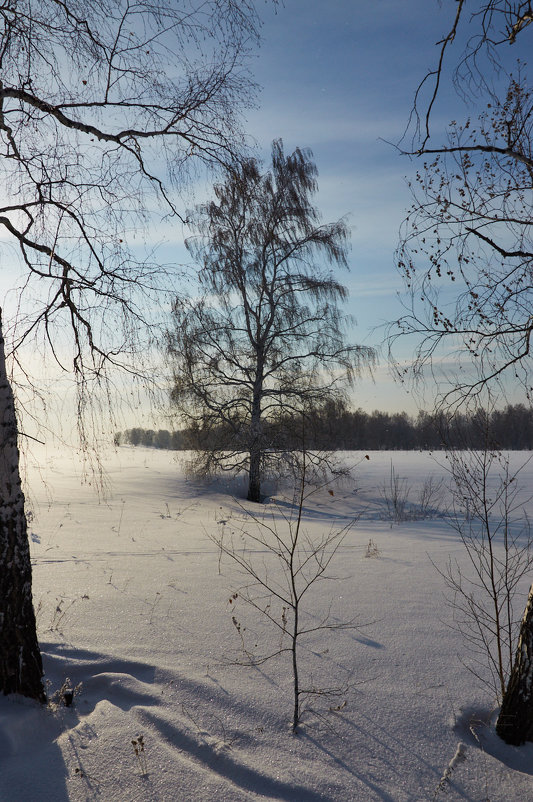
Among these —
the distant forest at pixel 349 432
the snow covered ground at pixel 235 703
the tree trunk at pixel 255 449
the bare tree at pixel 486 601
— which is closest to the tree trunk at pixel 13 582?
the snow covered ground at pixel 235 703

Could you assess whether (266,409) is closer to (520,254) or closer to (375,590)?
(375,590)

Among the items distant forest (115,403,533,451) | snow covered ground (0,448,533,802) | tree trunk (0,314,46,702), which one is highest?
distant forest (115,403,533,451)

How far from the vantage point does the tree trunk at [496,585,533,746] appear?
269cm

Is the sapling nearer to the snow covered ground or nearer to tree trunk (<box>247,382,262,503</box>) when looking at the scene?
the snow covered ground

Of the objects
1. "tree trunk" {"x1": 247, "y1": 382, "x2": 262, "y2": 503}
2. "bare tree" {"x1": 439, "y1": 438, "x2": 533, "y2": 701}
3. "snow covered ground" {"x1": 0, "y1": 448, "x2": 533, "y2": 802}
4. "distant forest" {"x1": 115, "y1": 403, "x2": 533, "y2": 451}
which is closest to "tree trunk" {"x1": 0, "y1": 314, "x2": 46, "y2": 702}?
"snow covered ground" {"x1": 0, "y1": 448, "x2": 533, "y2": 802}

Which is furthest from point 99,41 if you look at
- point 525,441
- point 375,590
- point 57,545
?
point 525,441

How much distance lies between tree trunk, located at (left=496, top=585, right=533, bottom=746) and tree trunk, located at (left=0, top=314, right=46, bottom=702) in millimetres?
2515

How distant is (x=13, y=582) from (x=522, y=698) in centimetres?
275

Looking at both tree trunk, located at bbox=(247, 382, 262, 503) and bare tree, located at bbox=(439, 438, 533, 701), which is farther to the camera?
tree trunk, located at bbox=(247, 382, 262, 503)

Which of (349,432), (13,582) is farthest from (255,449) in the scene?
(13,582)

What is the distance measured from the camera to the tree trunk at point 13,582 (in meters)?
2.78

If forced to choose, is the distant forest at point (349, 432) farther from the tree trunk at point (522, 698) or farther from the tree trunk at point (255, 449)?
the tree trunk at point (522, 698)

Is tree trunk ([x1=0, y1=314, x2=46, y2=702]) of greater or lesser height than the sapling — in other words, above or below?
above

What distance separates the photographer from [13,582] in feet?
9.16
